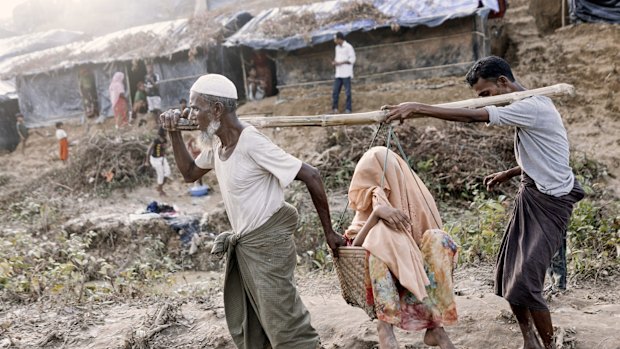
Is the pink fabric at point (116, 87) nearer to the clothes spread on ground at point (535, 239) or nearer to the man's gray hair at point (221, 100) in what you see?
the man's gray hair at point (221, 100)

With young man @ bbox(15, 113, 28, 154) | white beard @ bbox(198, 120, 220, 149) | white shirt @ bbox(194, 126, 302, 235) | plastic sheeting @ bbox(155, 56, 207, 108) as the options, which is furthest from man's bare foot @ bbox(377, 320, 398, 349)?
young man @ bbox(15, 113, 28, 154)

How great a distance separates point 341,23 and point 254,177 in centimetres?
1103

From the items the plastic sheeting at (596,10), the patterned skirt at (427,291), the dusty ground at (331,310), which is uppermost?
the plastic sheeting at (596,10)

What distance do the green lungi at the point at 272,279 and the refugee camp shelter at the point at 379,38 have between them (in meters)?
10.0

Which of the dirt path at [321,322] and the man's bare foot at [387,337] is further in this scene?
the dirt path at [321,322]

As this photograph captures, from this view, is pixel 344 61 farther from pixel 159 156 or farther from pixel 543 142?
pixel 543 142

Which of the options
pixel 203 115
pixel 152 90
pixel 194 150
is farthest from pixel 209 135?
pixel 152 90

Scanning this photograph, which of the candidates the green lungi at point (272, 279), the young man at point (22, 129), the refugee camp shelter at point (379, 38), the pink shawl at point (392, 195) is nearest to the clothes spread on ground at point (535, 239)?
the pink shawl at point (392, 195)

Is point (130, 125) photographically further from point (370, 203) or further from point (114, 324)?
point (370, 203)

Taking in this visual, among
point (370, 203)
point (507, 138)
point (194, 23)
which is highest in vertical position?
point (194, 23)

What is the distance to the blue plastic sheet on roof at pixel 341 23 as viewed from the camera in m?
12.1

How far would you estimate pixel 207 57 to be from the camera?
15.4 metres

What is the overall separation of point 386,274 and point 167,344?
2.04 metres

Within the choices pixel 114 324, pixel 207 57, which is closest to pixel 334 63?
pixel 207 57
